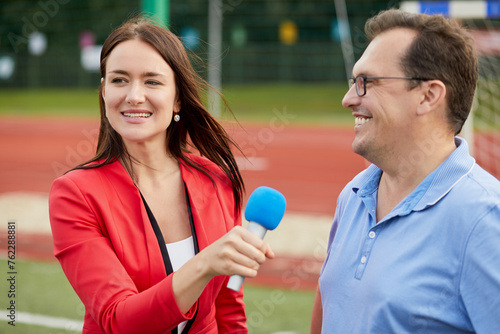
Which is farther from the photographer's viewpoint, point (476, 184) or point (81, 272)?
point (81, 272)

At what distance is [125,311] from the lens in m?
2.00

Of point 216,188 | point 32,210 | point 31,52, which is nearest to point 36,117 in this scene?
point 31,52

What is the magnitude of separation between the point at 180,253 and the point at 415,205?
0.96 m

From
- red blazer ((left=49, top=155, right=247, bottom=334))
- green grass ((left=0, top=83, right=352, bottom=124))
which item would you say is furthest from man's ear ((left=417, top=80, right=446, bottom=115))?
green grass ((left=0, top=83, right=352, bottom=124))

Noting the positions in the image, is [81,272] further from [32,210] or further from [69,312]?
[32,210]

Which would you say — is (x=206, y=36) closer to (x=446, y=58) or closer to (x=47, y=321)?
(x=47, y=321)

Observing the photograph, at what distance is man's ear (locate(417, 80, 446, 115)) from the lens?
209 centimetres

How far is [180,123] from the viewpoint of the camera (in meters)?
2.81

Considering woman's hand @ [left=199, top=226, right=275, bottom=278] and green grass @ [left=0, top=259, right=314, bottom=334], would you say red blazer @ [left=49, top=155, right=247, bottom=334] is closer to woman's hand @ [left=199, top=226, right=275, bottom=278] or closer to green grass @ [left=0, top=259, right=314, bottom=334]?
woman's hand @ [left=199, top=226, right=275, bottom=278]

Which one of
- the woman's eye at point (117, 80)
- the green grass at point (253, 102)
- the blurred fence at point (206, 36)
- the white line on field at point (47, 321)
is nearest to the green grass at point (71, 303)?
the white line on field at point (47, 321)

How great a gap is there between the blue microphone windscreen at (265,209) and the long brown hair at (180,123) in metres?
0.77

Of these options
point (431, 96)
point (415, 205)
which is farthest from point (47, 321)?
point (431, 96)

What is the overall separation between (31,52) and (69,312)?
102 feet

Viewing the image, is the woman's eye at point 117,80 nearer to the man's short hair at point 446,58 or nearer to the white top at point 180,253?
the white top at point 180,253
